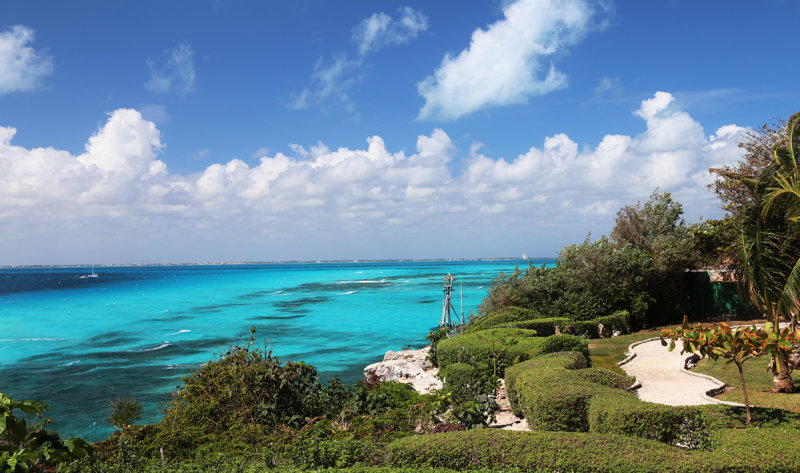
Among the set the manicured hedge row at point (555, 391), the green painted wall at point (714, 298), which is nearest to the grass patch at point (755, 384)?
the manicured hedge row at point (555, 391)

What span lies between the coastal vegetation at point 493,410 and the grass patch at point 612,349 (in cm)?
39

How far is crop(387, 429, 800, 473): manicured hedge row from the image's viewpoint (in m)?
5.07

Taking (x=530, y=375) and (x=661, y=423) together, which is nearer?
(x=661, y=423)

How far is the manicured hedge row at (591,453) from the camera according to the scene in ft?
16.6

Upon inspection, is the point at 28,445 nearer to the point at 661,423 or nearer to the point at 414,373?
the point at 661,423

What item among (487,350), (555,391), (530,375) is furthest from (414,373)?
(555,391)

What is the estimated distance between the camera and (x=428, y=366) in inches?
599

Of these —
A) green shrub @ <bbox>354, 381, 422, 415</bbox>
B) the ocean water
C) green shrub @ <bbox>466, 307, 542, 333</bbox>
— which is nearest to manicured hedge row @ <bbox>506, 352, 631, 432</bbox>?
green shrub @ <bbox>354, 381, 422, 415</bbox>

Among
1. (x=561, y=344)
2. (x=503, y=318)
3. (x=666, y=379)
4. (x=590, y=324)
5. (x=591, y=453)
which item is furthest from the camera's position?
(x=590, y=324)

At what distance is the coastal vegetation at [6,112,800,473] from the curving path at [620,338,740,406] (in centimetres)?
83

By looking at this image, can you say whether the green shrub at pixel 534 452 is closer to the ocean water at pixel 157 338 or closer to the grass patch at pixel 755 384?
the grass patch at pixel 755 384

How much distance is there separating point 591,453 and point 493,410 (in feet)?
10.7

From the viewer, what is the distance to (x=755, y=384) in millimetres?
Answer: 10883

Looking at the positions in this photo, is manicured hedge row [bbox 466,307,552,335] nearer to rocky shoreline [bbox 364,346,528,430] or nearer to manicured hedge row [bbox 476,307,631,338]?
manicured hedge row [bbox 476,307,631,338]
